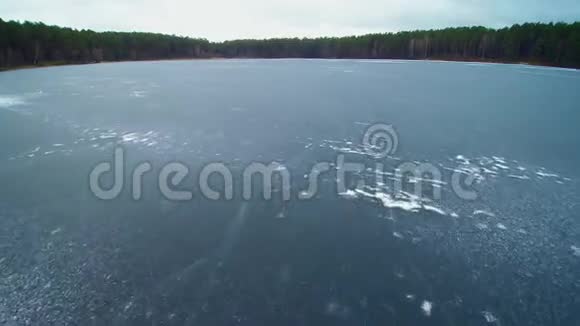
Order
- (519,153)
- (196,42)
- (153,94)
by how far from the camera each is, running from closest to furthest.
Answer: (519,153) → (153,94) → (196,42)

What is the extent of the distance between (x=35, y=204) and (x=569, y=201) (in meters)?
13.3

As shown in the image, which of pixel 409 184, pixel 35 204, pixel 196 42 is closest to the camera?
pixel 35 204

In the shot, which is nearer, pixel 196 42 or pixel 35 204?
pixel 35 204

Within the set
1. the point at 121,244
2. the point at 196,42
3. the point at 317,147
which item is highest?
the point at 196,42

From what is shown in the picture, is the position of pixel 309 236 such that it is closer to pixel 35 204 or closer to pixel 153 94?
pixel 35 204

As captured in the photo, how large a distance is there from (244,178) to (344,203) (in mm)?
3037

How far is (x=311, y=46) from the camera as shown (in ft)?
360

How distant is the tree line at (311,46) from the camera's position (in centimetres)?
5447

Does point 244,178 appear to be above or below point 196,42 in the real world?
below

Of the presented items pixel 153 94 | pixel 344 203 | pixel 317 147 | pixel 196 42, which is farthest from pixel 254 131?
pixel 196 42

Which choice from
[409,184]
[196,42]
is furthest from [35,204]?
[196,42]

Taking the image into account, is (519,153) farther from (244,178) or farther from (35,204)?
(35,204)

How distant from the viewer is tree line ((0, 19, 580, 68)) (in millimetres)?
54469

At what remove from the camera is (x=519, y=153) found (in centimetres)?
1133
